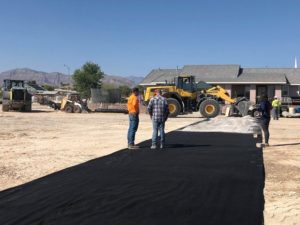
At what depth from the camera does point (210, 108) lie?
1199 inches

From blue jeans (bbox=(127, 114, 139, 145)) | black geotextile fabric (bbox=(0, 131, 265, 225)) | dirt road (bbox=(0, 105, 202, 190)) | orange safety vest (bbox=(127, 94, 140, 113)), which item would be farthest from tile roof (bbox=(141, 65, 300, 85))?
black geotextile fabric (bbox=(0, 131, 265, 225))

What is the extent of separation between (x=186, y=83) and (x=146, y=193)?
24117 millimetres

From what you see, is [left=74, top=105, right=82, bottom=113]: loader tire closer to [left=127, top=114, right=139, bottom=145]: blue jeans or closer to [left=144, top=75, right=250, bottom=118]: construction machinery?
[left=144, top=75, right=250, bottom=118]: construction machinery

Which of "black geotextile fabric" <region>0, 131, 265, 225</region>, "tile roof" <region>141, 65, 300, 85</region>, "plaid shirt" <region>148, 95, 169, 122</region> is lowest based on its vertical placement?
"black geotextile fabric" <region>0, 131, 265, 225</region>

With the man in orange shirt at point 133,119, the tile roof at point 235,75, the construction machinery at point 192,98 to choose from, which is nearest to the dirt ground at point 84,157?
the man in orange shirt at point 133,119

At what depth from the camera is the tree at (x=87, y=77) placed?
8425 centimetres

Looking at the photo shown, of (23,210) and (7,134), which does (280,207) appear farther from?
(7,134)

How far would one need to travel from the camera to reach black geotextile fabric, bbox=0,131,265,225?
19.4 feet

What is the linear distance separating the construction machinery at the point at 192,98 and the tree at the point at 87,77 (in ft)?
174

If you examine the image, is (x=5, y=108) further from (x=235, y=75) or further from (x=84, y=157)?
(x=84, y=157)

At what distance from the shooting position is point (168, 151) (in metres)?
12.2

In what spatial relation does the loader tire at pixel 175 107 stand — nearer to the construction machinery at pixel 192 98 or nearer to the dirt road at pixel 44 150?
the construction machinery at pixel 192 98

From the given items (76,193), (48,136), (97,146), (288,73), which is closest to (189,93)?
(48,136)

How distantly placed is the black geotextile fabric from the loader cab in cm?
1961
